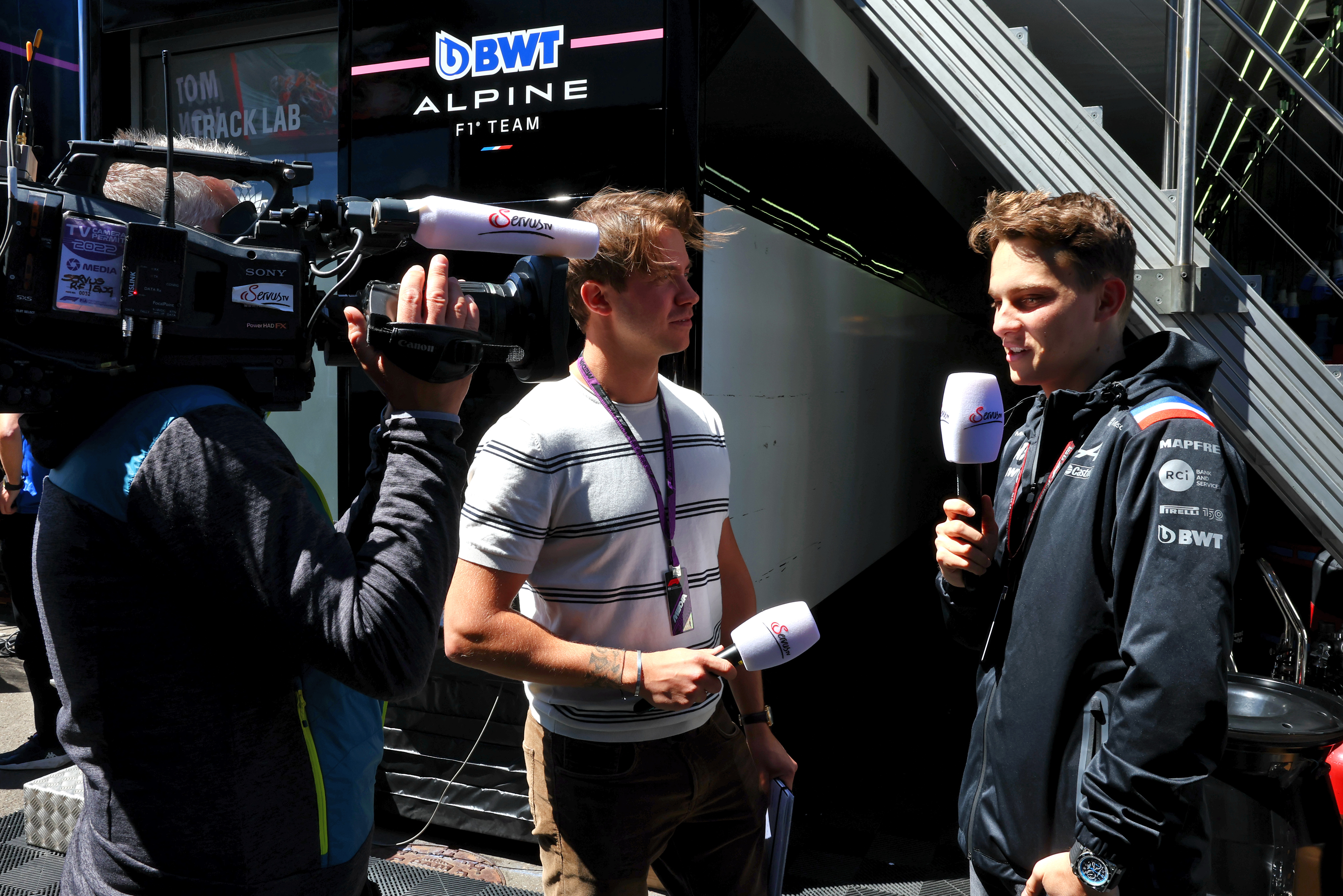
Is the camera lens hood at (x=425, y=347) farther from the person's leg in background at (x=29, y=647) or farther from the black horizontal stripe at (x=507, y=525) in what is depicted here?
the person's leg in background at (x=29, y=647)

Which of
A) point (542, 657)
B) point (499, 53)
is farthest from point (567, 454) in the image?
point (499, 53)

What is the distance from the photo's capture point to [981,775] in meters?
1.59

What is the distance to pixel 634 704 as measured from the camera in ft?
5.48

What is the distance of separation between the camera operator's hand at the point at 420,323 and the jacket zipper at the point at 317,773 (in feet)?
1.25

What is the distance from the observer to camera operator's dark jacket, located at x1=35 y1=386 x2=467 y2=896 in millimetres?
984

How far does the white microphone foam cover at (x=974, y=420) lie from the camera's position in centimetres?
160

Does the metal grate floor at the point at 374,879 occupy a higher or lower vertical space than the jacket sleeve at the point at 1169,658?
lower

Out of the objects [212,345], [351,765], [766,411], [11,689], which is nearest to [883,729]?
[766,411]

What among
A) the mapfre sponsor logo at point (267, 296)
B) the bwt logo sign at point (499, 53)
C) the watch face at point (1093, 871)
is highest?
the bwt logo sign at point (499, 53)

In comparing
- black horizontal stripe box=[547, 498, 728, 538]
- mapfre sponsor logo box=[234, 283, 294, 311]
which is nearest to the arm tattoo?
black horizontal stripe box=[547, 498, 728, 538]

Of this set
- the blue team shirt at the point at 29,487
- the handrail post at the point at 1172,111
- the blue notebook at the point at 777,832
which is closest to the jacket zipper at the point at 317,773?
the blue notebook at the point at 777,832

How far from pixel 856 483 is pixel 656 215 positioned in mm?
4309

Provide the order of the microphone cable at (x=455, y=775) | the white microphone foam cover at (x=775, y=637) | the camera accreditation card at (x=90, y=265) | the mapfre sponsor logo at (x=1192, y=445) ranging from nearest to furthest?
the camera accreditation card at (x=90, y=265), the mapfre sponsor logo at (x=1192, y=445), the white microphone foam cover at (x=775, y=637), the microphone cable at (x=455, y=775)

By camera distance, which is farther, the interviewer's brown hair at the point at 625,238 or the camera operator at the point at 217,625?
the interviewer's brown hair at the point at 625,238
